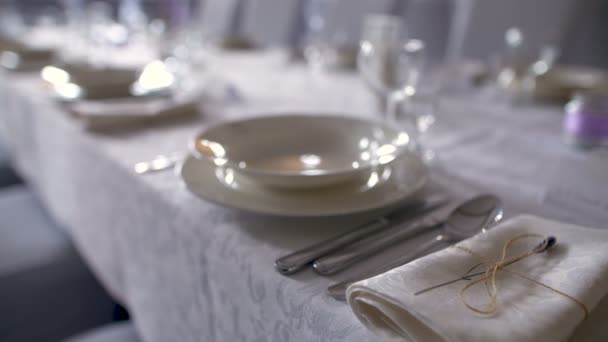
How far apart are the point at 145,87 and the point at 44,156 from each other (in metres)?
0.25

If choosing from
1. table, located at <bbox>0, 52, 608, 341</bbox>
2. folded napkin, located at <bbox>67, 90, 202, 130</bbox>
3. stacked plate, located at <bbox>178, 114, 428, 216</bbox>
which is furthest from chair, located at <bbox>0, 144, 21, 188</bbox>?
stacked plate, located at <bbox>178, 114, 428, 216</bbox>

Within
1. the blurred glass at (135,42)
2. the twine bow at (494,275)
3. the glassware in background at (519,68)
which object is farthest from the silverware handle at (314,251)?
the blurred glass at (135,42)

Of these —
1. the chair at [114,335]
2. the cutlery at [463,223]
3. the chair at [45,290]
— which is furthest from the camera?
the chair at [45,290]

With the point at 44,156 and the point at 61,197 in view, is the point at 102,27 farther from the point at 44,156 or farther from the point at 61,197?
the point at 61,197

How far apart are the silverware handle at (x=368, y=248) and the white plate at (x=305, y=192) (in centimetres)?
3

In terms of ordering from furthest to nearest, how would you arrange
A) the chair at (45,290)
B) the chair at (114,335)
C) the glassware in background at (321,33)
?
the glassware in background at (321,33), the chair at (45,290), the chair at (114,335)

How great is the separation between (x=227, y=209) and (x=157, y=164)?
18 cm

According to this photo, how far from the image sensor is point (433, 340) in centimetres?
31

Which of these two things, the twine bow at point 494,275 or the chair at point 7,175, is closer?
the twine bow at point 494,275

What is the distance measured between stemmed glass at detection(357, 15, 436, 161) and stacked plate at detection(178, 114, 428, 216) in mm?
122

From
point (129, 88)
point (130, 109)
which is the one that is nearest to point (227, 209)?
point (130, 109)

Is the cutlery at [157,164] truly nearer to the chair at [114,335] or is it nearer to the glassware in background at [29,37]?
the chair at [114,335]

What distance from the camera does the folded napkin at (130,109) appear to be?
0.85 metres

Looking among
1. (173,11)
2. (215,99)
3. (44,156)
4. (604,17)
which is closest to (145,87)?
(215,99)
